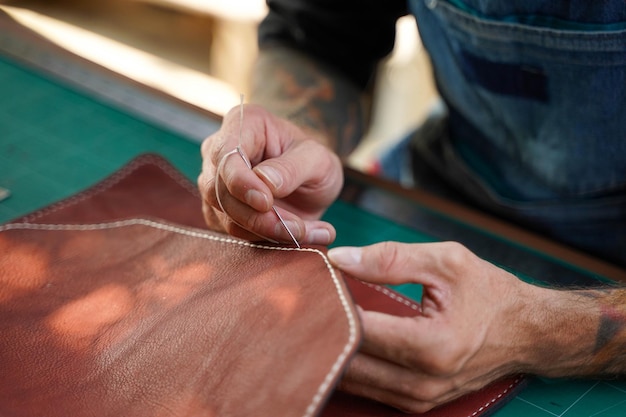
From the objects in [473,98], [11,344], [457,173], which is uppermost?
[473,98]

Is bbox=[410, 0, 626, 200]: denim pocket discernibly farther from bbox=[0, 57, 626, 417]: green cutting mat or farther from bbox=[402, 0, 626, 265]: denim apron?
bbox=[0, 57, 626, 417]: green cutting mat

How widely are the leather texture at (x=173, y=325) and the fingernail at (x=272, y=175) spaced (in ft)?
0.32

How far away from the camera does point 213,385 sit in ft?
2.66

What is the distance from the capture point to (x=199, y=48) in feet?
15.1

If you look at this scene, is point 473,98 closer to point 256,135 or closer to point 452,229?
point 452,229

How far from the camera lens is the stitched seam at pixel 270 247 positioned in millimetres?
738

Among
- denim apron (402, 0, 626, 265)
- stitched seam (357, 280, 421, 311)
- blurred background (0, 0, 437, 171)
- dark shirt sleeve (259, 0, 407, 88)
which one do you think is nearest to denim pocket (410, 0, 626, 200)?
denim apron (402, 0, 626, 265)

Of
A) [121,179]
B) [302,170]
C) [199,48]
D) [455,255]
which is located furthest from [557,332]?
[199,48]

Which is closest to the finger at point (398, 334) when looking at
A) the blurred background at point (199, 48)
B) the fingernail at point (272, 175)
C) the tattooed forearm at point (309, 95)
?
the fingernail at point (272, 175)

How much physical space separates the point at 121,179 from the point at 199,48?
132 inches

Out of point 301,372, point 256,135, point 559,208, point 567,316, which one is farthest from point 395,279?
point 559,208

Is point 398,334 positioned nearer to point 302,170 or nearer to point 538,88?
point 302,170

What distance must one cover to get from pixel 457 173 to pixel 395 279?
0.96 meters

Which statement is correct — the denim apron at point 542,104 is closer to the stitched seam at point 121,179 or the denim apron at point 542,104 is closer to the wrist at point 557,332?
the wrist at point 557,332
